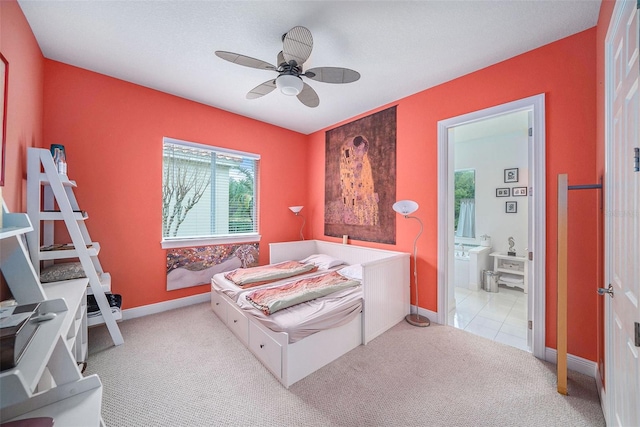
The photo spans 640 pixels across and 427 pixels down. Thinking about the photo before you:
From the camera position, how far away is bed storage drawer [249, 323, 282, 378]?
1870 millimetres

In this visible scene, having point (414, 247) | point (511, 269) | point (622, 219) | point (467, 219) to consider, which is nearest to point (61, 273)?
point (414, 247)

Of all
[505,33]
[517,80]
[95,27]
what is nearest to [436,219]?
[517,80]

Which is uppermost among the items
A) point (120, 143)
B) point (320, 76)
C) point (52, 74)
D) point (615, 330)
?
point (52, 74)

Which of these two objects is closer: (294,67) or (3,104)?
(3,104)

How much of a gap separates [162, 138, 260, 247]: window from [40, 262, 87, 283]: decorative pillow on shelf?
40.1 inches

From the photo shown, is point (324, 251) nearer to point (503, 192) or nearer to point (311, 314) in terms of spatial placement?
point (311, 314)

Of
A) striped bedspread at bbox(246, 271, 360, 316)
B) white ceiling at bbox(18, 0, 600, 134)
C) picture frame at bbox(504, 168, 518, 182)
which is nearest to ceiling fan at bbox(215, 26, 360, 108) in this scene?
white ceiling at bbox(18, 0, 600, 134)

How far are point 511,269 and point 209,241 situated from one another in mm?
4760

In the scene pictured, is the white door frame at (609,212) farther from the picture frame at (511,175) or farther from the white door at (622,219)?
the picture frame at (511,175)

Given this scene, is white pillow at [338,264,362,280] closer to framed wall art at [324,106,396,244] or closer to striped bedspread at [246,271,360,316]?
striped bedspread at [246,271,360,316]

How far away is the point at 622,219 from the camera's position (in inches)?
46.8

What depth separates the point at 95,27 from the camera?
197 cm

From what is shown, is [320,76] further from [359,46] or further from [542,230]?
[542,230]

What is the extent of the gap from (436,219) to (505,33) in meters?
1.75
